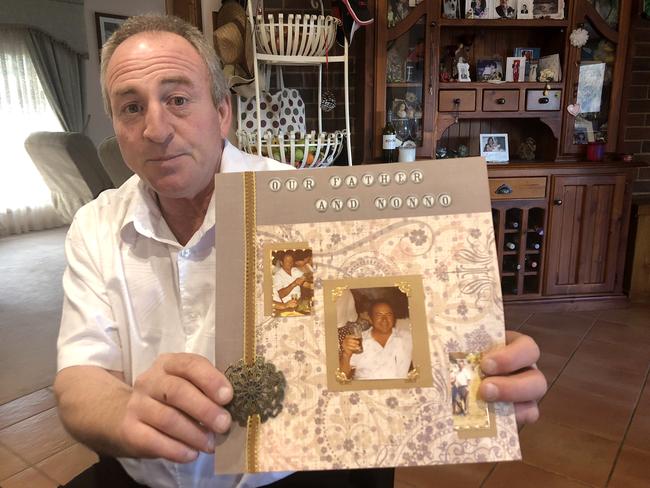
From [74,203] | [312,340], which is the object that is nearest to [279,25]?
[312,340]

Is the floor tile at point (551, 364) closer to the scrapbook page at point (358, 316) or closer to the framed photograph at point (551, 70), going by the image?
the framed photograph at point (551, 70)

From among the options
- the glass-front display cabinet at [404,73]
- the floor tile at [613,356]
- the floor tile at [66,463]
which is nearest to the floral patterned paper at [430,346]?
the floor tile at [66,463]

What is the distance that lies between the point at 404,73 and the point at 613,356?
1723mm

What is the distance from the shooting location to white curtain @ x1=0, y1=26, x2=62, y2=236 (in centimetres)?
514

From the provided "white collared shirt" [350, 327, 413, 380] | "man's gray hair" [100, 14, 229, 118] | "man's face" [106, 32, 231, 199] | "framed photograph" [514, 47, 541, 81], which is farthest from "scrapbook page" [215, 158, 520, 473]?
"framed photograph" [514, 47, 541, 81]

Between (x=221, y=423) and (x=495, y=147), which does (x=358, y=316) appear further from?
(x=495, y=147)

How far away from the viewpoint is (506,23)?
102 inches

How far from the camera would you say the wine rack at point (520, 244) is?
108 inches

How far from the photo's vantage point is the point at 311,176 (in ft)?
2.01

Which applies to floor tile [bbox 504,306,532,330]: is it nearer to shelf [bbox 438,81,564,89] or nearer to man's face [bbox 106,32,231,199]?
shelf [bbox 438,81,564,89]

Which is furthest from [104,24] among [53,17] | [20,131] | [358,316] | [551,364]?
[358,316]

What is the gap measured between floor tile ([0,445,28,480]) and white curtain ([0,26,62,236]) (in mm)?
4175

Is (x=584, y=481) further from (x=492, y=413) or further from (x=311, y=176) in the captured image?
(x=311, y=176)

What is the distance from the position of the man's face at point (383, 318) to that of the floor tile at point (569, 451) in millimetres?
1392
